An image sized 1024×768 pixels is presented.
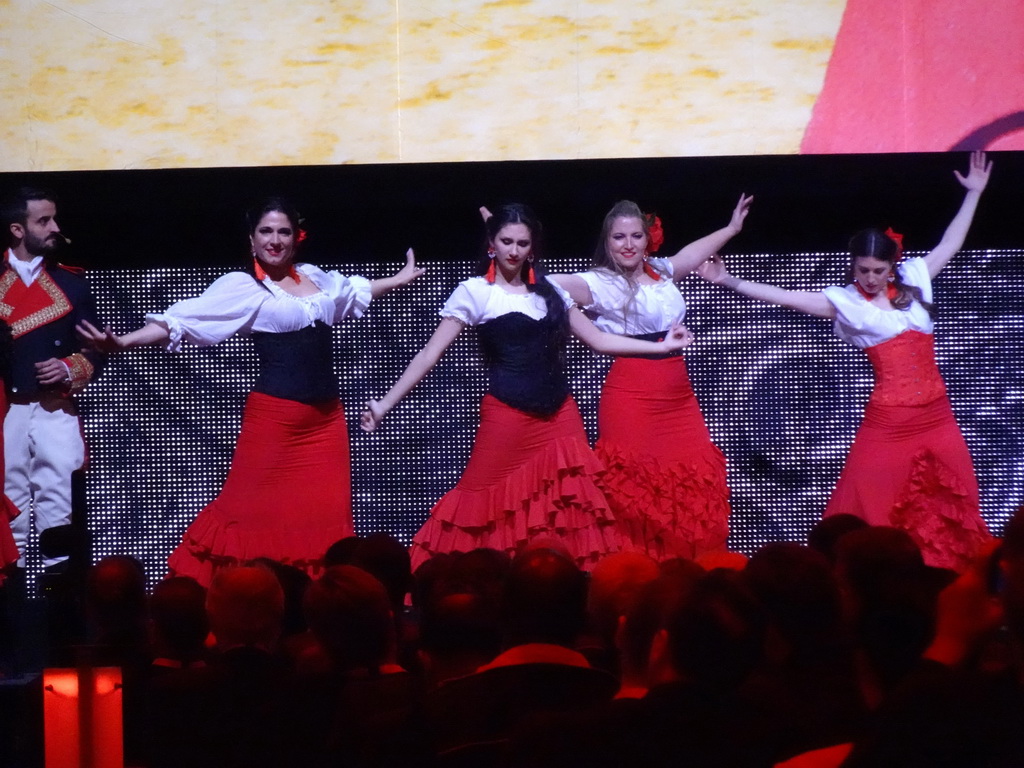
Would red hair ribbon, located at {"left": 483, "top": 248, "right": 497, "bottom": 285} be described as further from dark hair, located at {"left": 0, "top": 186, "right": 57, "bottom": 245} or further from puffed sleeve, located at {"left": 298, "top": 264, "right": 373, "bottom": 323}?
dark hair, located at {"left": 0, "top": 186, "right": 57, "bottom": 245}

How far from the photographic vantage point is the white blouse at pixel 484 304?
4.92 m

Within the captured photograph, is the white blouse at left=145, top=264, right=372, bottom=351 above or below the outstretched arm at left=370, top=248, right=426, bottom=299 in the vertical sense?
below

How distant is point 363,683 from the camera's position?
7.01 ft

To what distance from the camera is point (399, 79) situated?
5.54 m

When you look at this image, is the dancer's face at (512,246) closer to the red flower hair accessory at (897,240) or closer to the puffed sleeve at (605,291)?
the puffed sleeve at (605,291)

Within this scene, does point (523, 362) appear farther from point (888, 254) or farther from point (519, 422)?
point (888, 254)

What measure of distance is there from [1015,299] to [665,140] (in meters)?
1.70

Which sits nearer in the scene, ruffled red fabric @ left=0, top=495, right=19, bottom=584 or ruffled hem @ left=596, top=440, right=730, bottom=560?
ruffled red fabric @ left=0, top=495, right=19, bottom=584

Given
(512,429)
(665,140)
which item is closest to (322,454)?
(512,429)

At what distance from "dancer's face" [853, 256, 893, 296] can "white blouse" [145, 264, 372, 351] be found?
2.17m

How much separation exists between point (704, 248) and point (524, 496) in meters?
1.36

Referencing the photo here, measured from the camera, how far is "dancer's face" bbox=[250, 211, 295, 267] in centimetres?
494

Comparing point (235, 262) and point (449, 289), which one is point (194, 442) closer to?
point (235, 262)

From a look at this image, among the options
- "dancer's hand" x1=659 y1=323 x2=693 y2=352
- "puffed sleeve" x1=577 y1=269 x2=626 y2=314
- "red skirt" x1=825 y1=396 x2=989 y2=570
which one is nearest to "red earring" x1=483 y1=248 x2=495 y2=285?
"puffed sleeve" x1=577 y1=269 x2=626 y2=314
